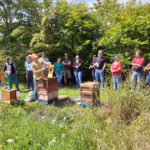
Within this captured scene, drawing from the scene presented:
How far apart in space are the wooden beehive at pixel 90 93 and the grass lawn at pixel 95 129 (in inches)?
38.4

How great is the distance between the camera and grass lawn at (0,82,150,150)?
2.61m

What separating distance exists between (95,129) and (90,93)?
232 cm

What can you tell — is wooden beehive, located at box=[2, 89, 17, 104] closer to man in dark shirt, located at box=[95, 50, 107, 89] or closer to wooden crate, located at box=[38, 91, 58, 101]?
wooden crate, located at box=[38, 91, 58, 101]

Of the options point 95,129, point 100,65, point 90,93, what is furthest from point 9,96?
point 100,65

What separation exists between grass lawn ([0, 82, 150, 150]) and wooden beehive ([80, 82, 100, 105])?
3.20 ft

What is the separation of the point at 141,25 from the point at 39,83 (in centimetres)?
551

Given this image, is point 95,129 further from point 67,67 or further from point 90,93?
point 67,67

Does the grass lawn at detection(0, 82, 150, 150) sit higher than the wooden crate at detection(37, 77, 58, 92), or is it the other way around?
the wooden crate at detection(37, 77, 58, 92)

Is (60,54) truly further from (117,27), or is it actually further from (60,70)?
(117,27)

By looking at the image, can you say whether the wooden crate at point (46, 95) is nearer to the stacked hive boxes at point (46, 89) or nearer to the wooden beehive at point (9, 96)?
the stacked hive boxes at point (46, 89)

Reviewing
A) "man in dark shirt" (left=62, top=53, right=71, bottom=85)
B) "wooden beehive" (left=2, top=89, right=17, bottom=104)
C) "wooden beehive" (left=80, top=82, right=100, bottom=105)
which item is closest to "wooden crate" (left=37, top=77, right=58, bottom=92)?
"wooden beehive" (left=2, top=89, right=17, bottom=104)

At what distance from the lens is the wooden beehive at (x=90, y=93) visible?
5150 mm

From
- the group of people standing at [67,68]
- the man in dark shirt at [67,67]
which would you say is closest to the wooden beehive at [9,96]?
the group of people standing at [67,68]

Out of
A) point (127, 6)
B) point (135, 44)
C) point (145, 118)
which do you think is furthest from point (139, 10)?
point (145, 118)
